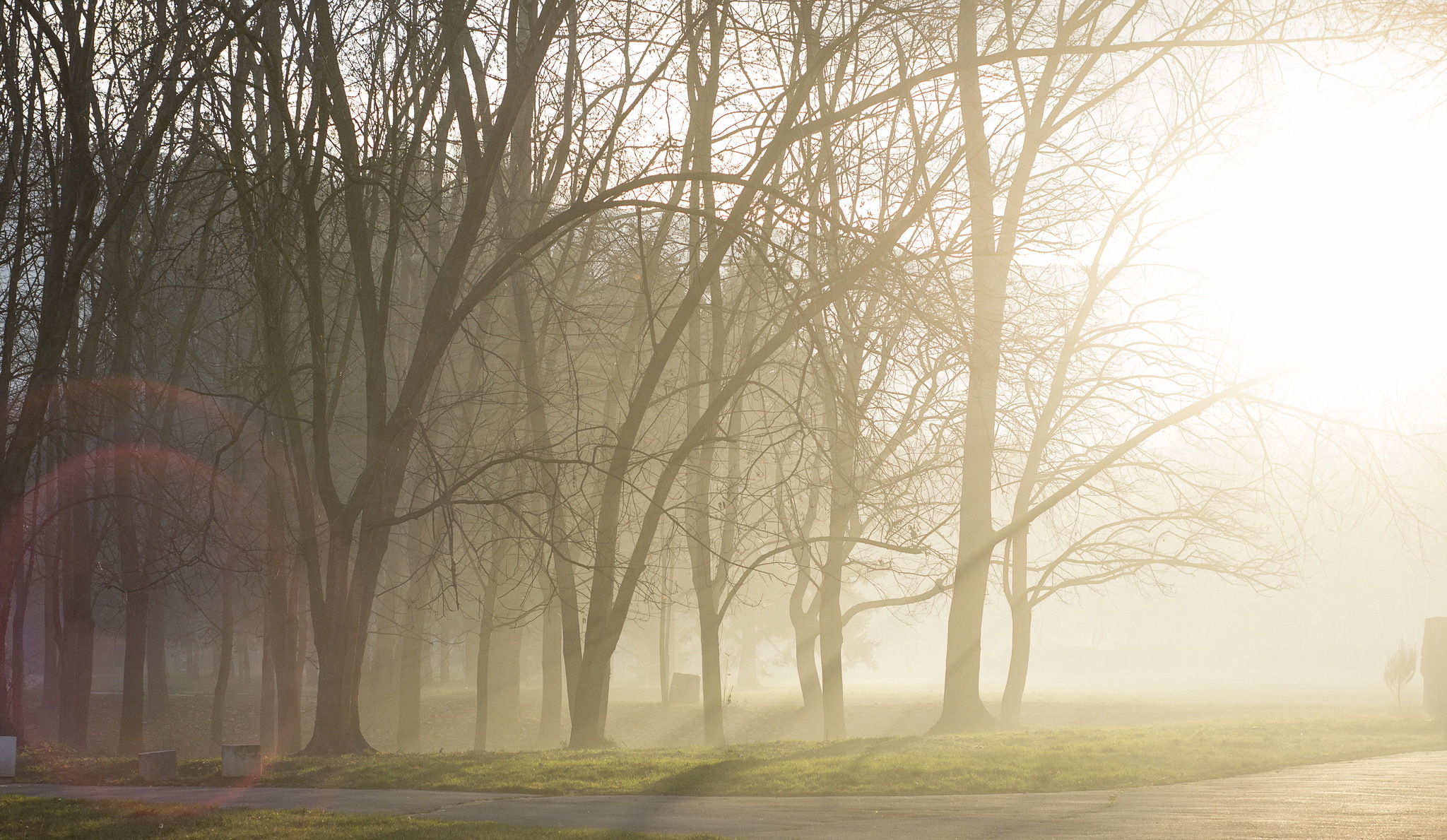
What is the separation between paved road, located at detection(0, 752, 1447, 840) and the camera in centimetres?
737

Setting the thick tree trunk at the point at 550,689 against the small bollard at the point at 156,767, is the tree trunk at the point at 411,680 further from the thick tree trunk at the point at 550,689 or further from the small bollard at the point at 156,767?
the small bollard at the point at 156,767

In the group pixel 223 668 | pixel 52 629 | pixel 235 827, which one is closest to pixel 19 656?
pixel 223 668

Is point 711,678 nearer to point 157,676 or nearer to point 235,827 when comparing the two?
point 235,827

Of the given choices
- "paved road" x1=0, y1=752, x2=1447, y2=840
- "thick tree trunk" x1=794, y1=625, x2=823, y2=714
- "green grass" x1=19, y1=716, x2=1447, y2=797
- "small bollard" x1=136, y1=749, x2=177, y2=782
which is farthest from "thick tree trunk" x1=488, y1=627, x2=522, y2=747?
"paved road" x1=0, y1=752, x2=1447, y2=840

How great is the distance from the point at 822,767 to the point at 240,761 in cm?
588

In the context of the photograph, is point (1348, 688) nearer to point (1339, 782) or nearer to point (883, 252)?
point (1339, 782)

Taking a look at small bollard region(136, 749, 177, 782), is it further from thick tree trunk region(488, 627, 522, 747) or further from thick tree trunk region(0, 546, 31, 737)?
thick tree trunk region(488, 627, 522, 747)

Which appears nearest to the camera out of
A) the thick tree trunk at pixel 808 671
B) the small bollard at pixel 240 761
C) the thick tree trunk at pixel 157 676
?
the small bollard at pixel 240 761

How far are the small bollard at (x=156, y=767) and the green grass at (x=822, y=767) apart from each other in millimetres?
167

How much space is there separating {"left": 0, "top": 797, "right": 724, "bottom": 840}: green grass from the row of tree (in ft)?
7.12

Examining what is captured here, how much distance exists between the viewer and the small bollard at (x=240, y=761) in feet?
38.5

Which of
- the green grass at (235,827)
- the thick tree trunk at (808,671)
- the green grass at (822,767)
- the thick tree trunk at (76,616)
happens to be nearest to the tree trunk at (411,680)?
the thick tree trunk at (76,616)

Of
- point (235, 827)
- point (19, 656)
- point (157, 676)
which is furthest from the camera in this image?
point (157, 676)

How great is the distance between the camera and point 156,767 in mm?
12070
